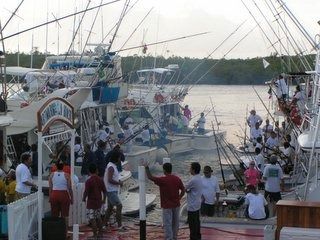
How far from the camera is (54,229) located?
36.2ft

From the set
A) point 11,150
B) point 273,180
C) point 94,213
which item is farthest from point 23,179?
point 11,150

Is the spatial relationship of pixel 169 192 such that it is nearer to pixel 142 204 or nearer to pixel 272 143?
pixel 142 204

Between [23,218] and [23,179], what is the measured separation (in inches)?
37.3

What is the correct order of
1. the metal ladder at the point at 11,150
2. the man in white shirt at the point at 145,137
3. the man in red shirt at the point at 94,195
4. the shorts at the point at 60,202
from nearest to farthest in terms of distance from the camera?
the shorts at the point at 60,202 → the man in red shirt at the point at 94,195 → the metal ladder at the point at 11,150 → the man in white shirt at the point at 145,137

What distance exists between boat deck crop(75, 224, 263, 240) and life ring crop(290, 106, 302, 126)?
4314 mm

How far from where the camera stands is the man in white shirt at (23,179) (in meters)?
11.3

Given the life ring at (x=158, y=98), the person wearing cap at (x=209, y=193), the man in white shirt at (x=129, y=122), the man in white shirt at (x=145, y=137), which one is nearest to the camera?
the person wearing cap at (x=209, y=193)

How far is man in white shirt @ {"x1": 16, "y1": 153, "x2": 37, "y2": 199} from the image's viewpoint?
11312 mm

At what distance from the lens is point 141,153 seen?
85.0 feet

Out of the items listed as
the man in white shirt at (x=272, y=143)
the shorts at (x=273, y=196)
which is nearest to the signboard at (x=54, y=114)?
the shorts at (x=273, y=196)

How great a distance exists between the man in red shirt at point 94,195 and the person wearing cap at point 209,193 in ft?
6.74

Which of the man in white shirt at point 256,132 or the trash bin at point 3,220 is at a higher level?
the man in white shirt at point 256,132

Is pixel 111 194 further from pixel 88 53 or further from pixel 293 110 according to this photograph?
pixel 88 53

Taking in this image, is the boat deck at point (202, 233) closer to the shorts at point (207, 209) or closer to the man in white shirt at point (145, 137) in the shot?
the shorts at point (207, 209)
